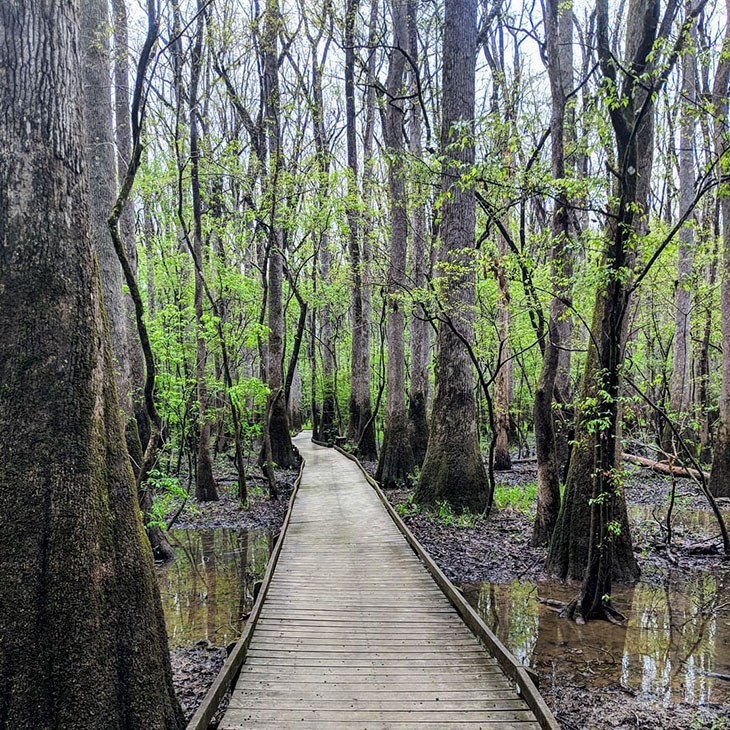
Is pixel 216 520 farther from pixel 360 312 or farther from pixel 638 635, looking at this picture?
pixel 360 312

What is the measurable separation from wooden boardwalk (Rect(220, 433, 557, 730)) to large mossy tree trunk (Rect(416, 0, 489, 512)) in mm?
2819

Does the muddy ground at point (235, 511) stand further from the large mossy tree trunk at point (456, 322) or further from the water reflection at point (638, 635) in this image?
the water reflection at point (638, 635)

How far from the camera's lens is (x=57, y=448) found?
2.79 m

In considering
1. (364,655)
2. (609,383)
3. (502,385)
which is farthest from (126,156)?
(502,385)

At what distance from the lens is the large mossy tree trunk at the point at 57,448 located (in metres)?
2.63

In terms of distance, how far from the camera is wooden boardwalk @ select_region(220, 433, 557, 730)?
353 centimetres

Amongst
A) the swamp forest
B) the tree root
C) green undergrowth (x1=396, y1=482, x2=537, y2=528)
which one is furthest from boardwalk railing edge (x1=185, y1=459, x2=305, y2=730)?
green undergrowth (x1=396, y1=482, x2=537, y2=528)

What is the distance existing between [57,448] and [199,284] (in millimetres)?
8986

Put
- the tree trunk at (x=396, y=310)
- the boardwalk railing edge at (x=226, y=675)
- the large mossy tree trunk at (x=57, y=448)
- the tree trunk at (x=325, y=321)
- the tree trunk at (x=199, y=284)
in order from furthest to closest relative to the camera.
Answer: the tree trunk at (x=325, y=321) < the tree trunk at (x=396, y=310) < the tree trunk at (x=199, y=284) < the boardwalk railing edge at (x=226, y=675) < the large mossy tree trunk at (x=57, y=448)

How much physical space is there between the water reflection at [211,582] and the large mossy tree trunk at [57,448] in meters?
2.85

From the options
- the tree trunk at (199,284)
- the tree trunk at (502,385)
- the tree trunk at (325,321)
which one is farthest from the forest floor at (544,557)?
the tree trunk at (325,321)

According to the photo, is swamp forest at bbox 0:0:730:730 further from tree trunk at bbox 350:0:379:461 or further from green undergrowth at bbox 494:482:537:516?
tree trunk at bbox 350:0:379:461

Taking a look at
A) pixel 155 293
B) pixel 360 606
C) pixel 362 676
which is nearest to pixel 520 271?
pixel 360 606

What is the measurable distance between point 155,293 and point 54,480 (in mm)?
19954
